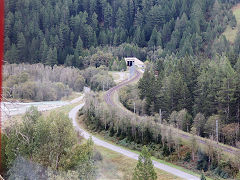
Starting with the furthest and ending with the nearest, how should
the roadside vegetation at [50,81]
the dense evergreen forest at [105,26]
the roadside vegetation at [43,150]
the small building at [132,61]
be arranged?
1. the dense evergreen forest at [105,26]
2. the small building at [132,61]
3. the roadside vegetation at [50,81]
4. the roadside vegetation at [43,150]

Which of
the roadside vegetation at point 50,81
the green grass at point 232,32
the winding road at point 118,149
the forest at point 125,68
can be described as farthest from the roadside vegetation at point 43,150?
the green grass at point 232,32

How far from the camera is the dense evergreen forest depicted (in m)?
75.9

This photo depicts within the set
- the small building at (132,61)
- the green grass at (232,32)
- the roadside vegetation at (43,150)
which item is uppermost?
the green grass at (232,32)

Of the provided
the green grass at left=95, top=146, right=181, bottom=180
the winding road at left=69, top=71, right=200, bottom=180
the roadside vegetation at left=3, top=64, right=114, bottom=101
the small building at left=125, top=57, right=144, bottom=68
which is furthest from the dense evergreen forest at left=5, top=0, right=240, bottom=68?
the green grass at left=95, top=146, right=181, bottom=180

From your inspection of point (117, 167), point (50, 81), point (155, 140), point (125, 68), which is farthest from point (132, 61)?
point (117, 167)

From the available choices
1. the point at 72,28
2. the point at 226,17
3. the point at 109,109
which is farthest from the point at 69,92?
the point at 226,17

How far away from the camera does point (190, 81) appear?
1567 inches

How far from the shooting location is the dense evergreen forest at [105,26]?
2990 inches

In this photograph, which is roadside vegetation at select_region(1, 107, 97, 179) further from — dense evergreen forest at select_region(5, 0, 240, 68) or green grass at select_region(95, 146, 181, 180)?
dense evergreen forest at select_region(5, 0, 240, 68)

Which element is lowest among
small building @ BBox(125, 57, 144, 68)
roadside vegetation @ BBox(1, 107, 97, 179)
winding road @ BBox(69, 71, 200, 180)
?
winding road @ BBox(69, 71, 200, 180)

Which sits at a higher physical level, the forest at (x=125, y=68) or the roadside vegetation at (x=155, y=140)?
the forest at (x=125, y=68)

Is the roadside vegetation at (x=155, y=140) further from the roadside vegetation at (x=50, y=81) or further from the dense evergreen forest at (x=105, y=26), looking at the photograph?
the dense evergreen forest at (x=105, y=26)

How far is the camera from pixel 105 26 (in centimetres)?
9112

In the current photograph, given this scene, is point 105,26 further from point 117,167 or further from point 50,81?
point 117,167
